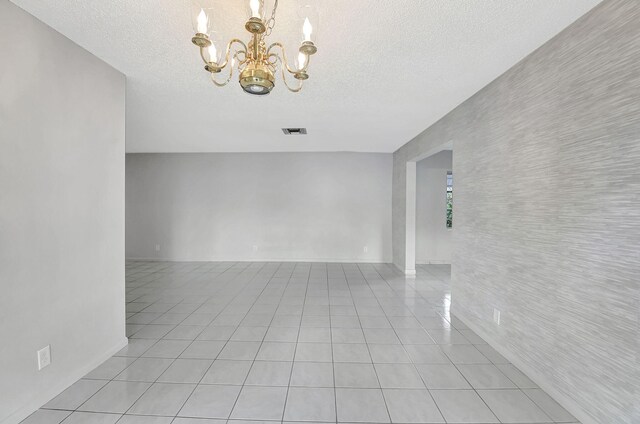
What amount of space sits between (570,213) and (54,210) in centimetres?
349

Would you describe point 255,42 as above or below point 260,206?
above

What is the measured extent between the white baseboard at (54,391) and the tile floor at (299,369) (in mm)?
44

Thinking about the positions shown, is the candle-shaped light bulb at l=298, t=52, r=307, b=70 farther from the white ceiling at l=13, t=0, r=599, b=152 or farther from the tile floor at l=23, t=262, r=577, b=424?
the tile floor at l=23, t=262, r=577, b=424

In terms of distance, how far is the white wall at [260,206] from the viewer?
6613 millimetres

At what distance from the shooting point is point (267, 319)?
3.38m

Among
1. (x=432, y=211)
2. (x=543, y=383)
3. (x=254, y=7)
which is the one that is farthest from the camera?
(x=432, y=211)

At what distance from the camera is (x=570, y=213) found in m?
Result: 1.86

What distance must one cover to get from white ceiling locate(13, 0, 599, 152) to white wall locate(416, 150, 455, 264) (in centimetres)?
255

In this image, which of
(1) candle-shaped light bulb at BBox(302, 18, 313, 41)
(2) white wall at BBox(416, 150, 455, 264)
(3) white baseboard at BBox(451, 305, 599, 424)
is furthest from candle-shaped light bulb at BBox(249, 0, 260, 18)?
(2) white wall at BBox(416, 150, 455, 264)

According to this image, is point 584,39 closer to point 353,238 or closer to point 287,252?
point 353,238

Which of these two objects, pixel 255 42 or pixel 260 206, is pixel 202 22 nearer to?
pixel 255 42

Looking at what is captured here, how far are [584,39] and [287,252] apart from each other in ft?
19.2

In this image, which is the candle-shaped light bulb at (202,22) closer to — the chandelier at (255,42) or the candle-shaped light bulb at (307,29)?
the chandelier at (255,42)

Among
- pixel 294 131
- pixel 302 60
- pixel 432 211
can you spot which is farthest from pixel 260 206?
pixel 302 60
